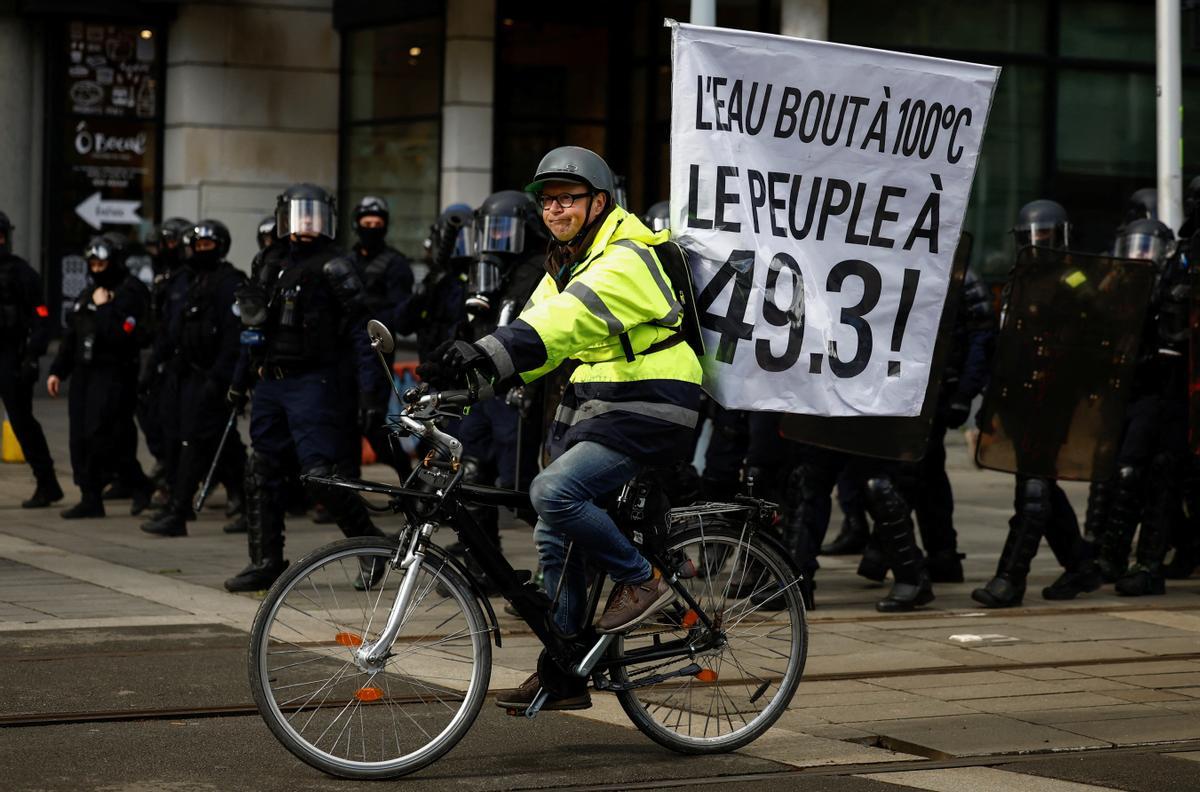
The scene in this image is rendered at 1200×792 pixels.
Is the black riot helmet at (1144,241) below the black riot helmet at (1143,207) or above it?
below

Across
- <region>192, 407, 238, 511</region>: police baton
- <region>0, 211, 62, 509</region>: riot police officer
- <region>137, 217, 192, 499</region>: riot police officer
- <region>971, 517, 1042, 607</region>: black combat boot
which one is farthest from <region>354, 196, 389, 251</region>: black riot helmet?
<region>971, 517, 1042, 607</region>: black combat boot

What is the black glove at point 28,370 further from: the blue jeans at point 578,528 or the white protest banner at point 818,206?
the blue jeans at point 578,528

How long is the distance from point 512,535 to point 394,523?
0.99 m

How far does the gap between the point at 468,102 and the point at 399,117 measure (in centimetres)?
113

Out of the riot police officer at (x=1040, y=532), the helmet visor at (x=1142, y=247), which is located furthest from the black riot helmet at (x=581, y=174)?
the helmet visor at (x=1142, y=247)

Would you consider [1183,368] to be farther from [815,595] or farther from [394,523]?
[394,523]

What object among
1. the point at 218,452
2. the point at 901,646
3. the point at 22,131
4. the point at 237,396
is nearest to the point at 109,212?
the point at 22,131

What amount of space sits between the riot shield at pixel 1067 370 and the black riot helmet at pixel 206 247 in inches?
184

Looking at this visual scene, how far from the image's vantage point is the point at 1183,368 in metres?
9.38

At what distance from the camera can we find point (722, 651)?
593 cm

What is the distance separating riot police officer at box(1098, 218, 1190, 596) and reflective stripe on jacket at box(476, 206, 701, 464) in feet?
14.3

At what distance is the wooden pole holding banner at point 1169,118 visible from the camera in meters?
12.9

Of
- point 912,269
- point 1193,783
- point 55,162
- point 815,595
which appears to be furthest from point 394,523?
point 55,162

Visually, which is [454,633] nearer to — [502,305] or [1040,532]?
[502,305]
